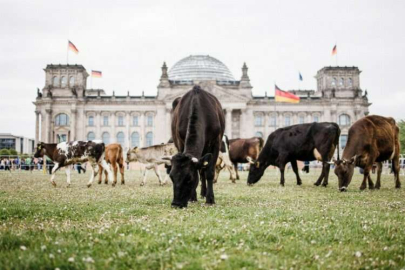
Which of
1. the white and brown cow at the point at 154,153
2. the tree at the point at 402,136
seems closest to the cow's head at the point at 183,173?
the white and brown cow at the point at 154,153

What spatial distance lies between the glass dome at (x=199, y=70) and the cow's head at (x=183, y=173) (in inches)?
3458

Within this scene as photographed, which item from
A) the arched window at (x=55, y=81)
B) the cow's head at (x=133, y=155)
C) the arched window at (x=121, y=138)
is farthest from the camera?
the arched window at (x=55, y=81)

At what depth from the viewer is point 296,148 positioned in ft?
59.7

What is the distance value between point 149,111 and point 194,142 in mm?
79528

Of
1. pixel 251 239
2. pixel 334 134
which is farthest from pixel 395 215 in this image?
pixel 334 134

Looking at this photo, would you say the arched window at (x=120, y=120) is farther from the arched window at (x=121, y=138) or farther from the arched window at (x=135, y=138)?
the arched window at (x=135, y=138)

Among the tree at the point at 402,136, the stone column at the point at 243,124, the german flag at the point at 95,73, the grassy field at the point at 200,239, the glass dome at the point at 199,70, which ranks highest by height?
the glass dome at the point at 199,70

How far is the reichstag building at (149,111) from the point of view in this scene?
85.9m

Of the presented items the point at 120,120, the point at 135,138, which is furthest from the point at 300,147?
the point at 120,120

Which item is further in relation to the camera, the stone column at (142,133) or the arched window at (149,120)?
the arched window at (149,120)

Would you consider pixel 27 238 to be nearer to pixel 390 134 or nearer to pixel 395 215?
pixel 395 215

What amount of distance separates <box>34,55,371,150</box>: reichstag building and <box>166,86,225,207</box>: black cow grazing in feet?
246

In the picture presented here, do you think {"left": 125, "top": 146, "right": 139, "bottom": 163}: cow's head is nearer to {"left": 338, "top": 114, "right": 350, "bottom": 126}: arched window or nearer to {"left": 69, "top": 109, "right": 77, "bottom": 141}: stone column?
{"left": 69, "top": 109, "right": 77, "bottom": 141}: stone column

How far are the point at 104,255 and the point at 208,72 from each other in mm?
Answer: 96546
